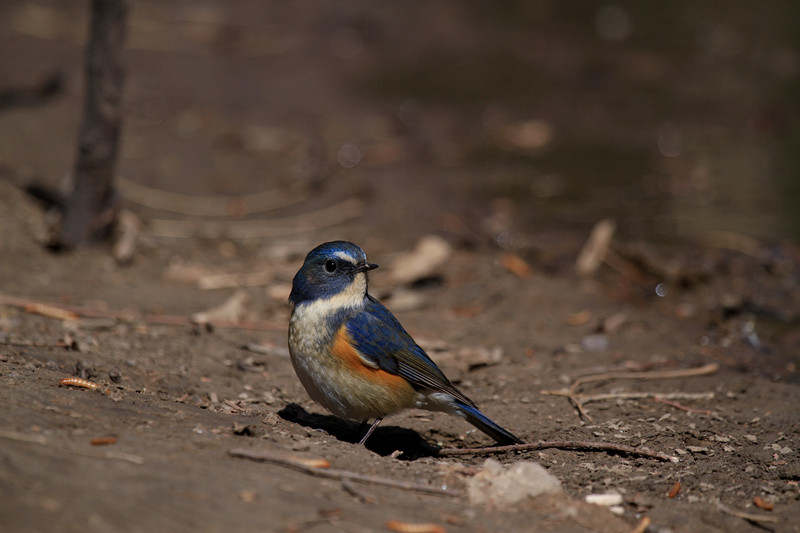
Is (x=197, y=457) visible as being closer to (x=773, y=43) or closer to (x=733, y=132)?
(x=733, y=132)

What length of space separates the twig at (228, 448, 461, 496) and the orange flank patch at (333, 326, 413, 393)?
39.9 inches

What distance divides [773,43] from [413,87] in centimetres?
728

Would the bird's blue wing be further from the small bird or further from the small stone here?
the small stone

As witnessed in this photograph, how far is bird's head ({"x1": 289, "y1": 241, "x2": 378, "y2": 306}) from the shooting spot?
195 inches

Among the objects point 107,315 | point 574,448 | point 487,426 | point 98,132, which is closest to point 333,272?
point 487,426

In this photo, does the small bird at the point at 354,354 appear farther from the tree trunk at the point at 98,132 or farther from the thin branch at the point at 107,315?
the tree trunk at the point at 98,132

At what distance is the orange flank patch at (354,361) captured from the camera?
473 centimetres

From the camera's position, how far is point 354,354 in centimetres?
475

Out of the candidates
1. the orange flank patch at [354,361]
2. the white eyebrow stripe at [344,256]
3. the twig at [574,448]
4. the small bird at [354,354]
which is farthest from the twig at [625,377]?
the white eyebrow stripe at [344,256]

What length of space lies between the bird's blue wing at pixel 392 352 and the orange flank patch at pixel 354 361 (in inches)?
1.1

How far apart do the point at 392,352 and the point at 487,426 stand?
686 millimetres

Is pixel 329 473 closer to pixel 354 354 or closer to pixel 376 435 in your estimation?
pixel 354 354

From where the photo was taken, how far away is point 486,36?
16328 millimetres

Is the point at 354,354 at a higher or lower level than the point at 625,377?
higher
